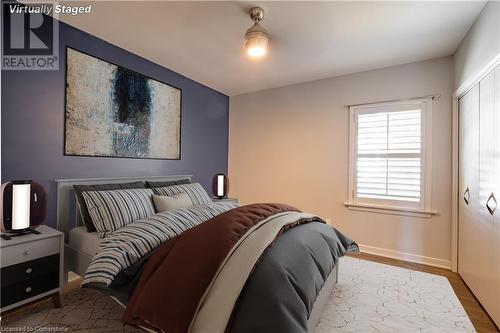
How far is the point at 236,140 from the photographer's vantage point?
443cm

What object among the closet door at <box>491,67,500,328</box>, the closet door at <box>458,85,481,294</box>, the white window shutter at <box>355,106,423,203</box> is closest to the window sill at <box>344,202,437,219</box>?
the white window shutter at <box>355,106,423,203</box>

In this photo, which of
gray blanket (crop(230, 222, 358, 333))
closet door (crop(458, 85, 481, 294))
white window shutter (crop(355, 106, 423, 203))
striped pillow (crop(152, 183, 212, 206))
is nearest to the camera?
gray blanket (crop(230, 222, 358, 333))

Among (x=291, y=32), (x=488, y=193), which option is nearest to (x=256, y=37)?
(x=291, y=32)

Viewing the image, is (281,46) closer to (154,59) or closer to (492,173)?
(154,59)

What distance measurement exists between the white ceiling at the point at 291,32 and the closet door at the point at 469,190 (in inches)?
28.5

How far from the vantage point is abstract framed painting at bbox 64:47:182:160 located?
239 cm

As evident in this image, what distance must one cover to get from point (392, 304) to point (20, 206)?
3055 millimetres

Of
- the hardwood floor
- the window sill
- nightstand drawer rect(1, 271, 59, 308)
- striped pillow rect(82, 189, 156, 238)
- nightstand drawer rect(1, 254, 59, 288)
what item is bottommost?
the hardwood floor

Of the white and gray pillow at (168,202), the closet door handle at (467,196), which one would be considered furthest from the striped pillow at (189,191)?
the closet door handle at (467,196)

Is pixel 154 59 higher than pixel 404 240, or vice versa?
pixel 154 59

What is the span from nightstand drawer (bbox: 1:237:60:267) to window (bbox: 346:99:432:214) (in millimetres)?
3283

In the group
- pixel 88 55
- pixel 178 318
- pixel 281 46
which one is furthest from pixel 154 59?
pixel 178 318

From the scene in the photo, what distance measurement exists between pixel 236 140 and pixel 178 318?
346 centimetres

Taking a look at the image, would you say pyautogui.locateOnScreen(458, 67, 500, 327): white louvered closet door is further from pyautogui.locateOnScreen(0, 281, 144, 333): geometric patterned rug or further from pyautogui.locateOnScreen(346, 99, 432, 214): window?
pyautogui.locateOnScreen(0, 281, 144, 333): geometric patterned rug
